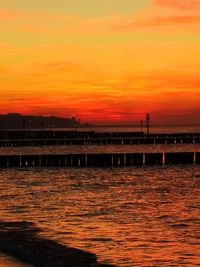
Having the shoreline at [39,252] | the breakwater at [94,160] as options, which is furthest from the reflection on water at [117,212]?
the breakwater at [94,160]

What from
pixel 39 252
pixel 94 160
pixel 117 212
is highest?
pixel 94 160

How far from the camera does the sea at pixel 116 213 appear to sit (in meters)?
19.0

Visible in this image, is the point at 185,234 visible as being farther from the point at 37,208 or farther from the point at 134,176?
the point at 134,176

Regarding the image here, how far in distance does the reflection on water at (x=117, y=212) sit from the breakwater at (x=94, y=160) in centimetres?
1258

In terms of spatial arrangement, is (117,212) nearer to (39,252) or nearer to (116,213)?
(116,213)

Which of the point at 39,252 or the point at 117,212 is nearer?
the point at 39,252

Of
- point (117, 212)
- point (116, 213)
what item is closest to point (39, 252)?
point (116, 213)

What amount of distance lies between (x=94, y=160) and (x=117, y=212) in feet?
138

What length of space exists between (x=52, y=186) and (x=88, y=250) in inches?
1078

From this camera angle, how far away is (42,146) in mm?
132250

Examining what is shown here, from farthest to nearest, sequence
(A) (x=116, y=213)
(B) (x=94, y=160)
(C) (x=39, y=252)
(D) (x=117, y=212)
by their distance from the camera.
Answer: (B) (x=94, y=160), (D) (x=117, y=212), (A) (x=116, y=213), (C) (x=39, y=252)

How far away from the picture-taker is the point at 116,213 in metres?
28.7

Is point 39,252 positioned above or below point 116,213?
above

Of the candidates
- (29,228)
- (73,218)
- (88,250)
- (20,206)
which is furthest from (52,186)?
(88,250)
